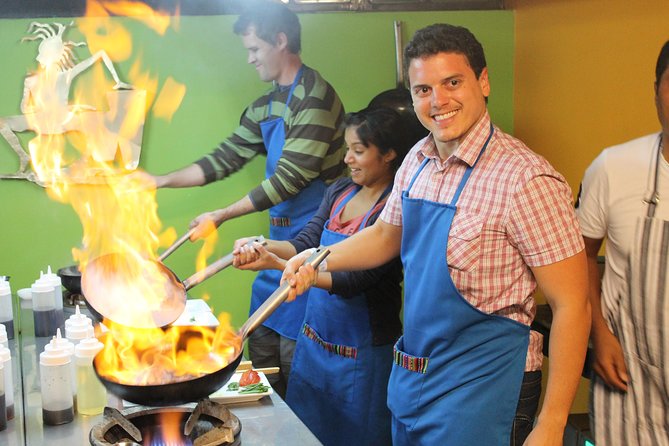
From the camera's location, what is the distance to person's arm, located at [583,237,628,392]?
209 centimetres

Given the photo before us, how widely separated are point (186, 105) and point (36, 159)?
784 millimetres

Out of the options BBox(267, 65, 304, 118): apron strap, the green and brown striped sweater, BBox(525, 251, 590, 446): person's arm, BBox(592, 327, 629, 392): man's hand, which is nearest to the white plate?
BBox(525, 251, 590, 446): person's arm

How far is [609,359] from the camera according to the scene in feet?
6.88

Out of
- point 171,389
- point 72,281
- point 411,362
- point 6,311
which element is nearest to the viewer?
point 171,389

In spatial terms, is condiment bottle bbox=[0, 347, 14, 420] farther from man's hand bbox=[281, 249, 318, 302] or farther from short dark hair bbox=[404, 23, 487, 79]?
short dark hair bbox=[404, 23, 487, 79]

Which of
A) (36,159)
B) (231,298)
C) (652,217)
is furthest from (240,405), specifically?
(36,159)

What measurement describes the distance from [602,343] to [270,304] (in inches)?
38.2

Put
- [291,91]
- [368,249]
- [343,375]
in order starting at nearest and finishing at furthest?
1. [368,249]
2. [343,375]
3. [291,91]

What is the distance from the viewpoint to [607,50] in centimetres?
323

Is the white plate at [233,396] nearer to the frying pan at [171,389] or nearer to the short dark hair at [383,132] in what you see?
the frying pan at [171,389]

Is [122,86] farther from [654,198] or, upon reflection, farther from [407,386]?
[654,198]

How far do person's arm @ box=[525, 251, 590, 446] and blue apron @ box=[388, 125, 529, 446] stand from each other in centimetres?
14

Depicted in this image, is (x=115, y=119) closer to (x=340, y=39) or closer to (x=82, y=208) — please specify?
(x=82, y=208)

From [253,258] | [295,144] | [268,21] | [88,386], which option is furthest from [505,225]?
[268,21]
